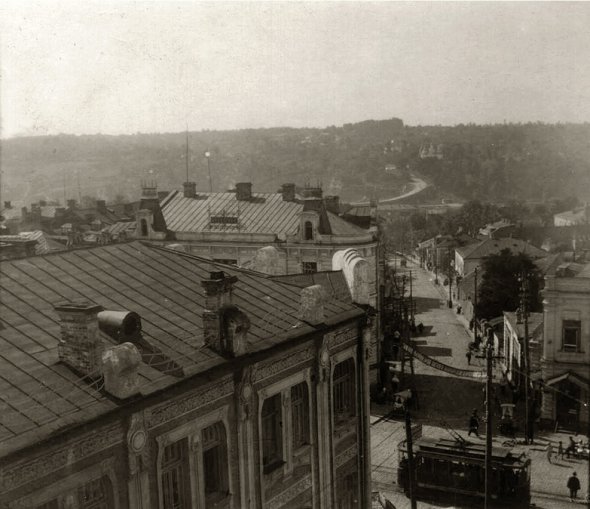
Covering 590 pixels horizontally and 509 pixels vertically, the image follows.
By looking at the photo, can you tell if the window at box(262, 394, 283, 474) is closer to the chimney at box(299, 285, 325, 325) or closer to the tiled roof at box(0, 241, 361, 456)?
the tiled roof at box(0, 241, 361, 456)

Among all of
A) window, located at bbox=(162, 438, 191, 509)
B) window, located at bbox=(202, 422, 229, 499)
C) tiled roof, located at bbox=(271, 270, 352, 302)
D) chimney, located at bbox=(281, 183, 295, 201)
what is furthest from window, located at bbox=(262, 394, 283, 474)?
chimney, located at bbox=(281, 183, 295, 201)

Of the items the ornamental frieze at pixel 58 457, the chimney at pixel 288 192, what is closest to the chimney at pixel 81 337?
the ornamental frieze at pixel 58 457

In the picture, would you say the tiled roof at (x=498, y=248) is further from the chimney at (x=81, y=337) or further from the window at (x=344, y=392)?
the chimney at (x=81, y=337)

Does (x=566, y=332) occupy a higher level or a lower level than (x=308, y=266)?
lower

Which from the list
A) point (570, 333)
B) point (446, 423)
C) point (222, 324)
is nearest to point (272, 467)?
point (222, 324)

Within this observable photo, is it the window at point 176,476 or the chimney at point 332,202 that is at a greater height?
the chimney at point 332,202

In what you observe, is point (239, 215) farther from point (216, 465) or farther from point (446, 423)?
point (216, 465)

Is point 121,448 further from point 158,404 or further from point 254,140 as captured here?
point 254,140
